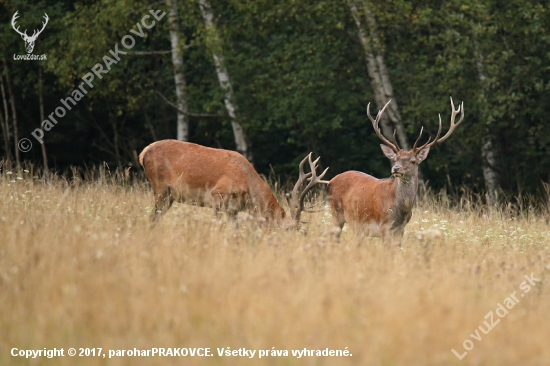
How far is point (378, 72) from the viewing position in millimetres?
16297

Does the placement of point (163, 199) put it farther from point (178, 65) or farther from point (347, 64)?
point (347, 64)

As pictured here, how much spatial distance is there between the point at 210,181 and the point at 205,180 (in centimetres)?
5

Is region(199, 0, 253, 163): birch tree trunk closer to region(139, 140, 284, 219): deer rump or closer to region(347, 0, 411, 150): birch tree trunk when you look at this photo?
region(347, 0, 411, 150): birch tree trunk

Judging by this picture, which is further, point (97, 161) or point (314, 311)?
point (97, 161)

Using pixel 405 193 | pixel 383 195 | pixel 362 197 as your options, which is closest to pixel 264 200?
pixel 362 197

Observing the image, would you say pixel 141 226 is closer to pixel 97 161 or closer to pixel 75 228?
pixel 75 228

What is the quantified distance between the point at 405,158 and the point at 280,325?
3787 mm

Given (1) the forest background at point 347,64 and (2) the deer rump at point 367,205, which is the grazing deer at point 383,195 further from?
(1) the forest background at point 347,64

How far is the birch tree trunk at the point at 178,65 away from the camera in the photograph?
16.5m

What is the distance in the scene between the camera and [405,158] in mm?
8273

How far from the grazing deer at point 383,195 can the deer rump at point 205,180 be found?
85 centimetres

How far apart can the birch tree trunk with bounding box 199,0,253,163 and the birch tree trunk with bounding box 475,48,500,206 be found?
15.0 ft

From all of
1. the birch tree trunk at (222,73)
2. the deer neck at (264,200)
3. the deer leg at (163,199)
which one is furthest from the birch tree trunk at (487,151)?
the deer leg at (163,199)

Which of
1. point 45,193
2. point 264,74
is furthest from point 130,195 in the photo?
point 264,74
